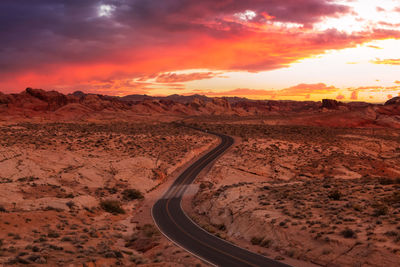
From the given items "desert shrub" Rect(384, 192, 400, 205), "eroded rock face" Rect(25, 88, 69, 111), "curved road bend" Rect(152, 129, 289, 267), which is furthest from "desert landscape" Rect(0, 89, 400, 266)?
"eroded rock face" Rect(25, 88, 69, 111)

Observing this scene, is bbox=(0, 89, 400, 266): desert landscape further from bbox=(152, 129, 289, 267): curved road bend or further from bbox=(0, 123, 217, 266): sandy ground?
bbox=(152, 129, 289, 267): curved road bend

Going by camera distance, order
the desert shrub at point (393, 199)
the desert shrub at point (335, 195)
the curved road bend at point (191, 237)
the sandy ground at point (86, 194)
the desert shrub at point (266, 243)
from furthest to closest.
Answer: the desert shrub at point (335, 195), the desert shrub at point (393, 199), the desert shrub at point (266, 243), the curved road bend at point (191, 237), the sandy ground at point (86, 194)

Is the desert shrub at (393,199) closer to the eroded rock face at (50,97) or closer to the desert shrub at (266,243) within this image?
the desert shrub at (266,243)

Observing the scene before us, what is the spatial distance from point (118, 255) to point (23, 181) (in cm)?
2875

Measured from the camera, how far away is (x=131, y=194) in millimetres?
50938

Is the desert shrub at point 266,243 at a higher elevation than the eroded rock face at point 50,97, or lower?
lower

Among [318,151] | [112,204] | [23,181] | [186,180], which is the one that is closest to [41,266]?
[112,204]

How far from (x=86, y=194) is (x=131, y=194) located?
7595mm

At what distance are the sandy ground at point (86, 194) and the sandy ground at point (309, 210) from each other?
7.74 m

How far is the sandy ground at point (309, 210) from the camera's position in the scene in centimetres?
2228

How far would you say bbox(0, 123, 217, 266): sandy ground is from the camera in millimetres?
23625

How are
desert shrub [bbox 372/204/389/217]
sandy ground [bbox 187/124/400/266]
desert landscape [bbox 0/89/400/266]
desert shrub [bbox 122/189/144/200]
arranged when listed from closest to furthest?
sandy ground [bbox 187/124/400/266]
desert landscape [bbox 0/89/400/266]
desert shrub [bbox 372/204/389/217]
desert shrub [bbox 122/189/144/200]

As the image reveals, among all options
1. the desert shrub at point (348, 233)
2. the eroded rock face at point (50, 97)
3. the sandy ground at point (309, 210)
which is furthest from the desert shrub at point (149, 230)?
the eroded rock face at point (50, 97)

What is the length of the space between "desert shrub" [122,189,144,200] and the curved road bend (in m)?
4.17
